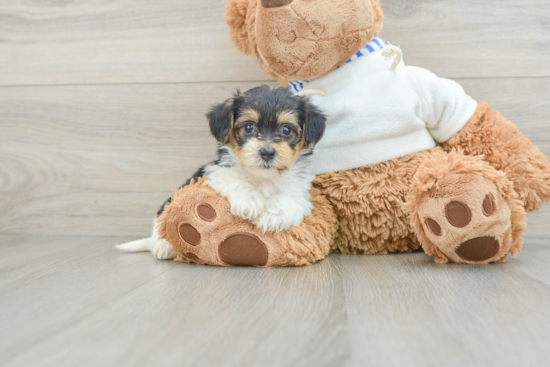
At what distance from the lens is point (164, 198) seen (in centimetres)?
212

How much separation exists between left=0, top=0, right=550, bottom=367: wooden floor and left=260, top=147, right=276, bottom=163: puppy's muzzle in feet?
1.08

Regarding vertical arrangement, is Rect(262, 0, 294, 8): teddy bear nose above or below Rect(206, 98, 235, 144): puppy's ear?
above

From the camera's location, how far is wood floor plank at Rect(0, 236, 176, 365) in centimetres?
85

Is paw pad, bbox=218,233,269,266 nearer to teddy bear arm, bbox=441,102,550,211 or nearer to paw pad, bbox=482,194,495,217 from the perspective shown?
paw pad, bbox=482,194,495,217

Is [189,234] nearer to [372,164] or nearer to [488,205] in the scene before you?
[372,164]

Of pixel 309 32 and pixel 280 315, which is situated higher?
pixel 309 32

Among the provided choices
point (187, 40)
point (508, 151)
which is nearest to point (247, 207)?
point (508, 151)

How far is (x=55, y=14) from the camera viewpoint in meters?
2.12

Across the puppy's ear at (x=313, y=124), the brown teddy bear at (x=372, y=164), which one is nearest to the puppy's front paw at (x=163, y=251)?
the brown teddy bear at (x=372, y=164)

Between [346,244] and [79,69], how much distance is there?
1.51m

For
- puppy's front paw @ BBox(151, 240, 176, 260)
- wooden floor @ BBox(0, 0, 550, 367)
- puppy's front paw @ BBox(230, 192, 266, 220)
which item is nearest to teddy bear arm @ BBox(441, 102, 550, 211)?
wooden floor @ BBox(0, 0, 550, 367)

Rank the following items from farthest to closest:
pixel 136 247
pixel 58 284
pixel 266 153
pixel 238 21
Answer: pixel 136 247
pixel 238 21
pixel 266 153
pixel 58 284

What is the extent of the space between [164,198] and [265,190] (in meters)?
0.84

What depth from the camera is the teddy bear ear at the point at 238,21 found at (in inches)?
59.2
